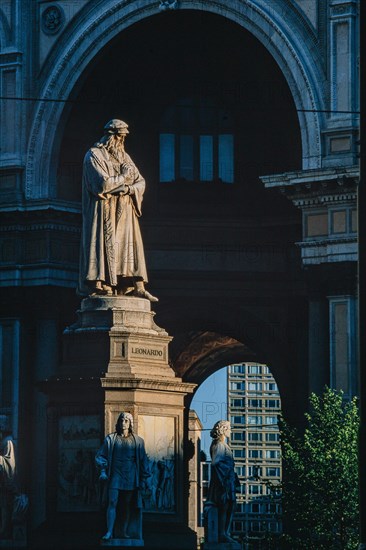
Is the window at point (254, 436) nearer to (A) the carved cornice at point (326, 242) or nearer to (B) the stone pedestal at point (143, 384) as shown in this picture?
(A) the carved cornice at point (326, 242)

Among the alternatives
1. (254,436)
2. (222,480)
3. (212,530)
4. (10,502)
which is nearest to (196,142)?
(10,502)

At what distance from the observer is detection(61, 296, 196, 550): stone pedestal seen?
3425 cm

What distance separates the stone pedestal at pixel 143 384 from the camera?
1348 inches

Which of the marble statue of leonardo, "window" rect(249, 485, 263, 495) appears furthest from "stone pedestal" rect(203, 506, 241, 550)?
"window" rect(249, 485, 263, 495)

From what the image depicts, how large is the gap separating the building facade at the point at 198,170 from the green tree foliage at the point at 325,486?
764cm

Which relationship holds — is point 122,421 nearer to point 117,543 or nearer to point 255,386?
point 117,543

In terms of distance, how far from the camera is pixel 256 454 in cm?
10331

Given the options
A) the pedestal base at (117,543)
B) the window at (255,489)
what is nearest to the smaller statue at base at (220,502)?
the pedestal base at (117,543)

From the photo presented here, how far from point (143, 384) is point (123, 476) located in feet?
7.36

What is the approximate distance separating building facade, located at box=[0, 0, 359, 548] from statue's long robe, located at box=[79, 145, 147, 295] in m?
17.7

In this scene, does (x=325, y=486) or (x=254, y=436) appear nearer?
(x=325, y=486)

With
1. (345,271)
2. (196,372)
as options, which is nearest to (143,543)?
(345,271)

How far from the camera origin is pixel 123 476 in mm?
32438

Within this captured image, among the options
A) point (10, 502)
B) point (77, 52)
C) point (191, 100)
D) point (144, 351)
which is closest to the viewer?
point (144, 351)
